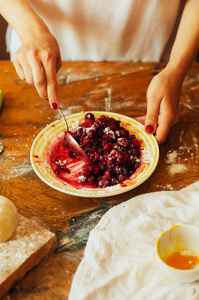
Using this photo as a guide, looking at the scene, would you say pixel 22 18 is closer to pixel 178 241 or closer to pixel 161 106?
pixel 161 106

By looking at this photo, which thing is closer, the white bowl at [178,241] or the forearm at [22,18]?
the white bowl at [178,241]

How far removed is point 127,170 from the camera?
149 centimetres

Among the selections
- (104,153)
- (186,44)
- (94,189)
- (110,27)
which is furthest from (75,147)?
(110,27)

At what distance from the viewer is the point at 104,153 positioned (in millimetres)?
1540

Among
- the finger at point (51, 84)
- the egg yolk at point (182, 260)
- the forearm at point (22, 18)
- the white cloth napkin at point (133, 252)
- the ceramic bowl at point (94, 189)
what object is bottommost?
the white cloth napkin at point (133, 252)

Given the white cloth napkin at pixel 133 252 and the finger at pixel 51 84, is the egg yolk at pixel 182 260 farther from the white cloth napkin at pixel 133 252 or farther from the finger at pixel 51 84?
the finger at pixel 51 84

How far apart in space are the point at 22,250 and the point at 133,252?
396 millimetres

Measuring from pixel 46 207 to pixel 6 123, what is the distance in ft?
2.37

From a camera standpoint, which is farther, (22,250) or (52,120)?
(52,120)

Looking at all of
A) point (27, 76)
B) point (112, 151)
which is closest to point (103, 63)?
point (27, 76)

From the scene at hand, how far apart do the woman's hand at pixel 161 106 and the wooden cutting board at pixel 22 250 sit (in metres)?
0.76

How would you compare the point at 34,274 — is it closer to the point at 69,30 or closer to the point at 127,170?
the point at 127,170

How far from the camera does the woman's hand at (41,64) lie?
1.54 metres

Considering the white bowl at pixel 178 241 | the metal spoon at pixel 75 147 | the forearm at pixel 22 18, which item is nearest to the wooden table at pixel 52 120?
the metal spoon at pixel 75 147
